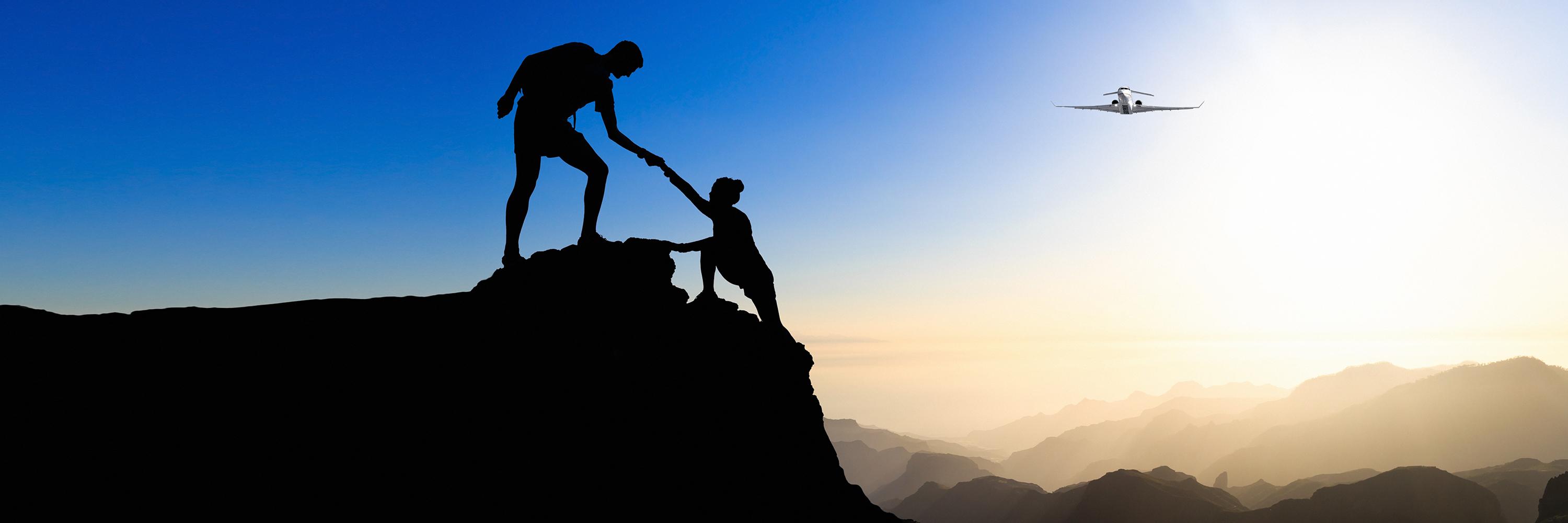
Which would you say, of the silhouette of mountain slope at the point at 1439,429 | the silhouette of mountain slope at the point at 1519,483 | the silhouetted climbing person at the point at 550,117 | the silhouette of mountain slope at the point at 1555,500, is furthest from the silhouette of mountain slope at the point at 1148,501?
the silhouetted climbing person at the point at 550,117

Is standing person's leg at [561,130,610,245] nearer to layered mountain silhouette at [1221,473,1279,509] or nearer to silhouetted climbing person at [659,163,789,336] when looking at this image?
silhouetted climbing person at [659,163,789,336]

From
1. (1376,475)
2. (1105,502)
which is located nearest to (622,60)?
(1105,502)

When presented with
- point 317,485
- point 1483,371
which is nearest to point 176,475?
point 317,485

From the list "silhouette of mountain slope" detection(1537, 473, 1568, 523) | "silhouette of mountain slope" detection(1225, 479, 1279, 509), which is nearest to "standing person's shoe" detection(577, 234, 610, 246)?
"silhouette of mountain slope" detection(1537, 473, 1568, 523)

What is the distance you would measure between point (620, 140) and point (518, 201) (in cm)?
167

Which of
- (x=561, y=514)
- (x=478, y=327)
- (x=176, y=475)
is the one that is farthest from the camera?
(x=478, y=327)

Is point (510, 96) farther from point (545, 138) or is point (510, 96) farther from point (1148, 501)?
point (1148, 501)

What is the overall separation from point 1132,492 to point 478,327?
444 ft

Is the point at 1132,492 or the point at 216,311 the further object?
the point at 1132,492

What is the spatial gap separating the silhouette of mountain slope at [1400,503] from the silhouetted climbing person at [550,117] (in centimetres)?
11843

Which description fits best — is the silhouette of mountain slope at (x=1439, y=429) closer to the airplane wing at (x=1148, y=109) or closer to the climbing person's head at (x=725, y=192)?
the airplane wing at (x=1148, y=109)

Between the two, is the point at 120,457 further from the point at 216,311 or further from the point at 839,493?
the point at 839,493

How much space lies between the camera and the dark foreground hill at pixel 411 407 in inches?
268

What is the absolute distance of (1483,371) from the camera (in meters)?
193
